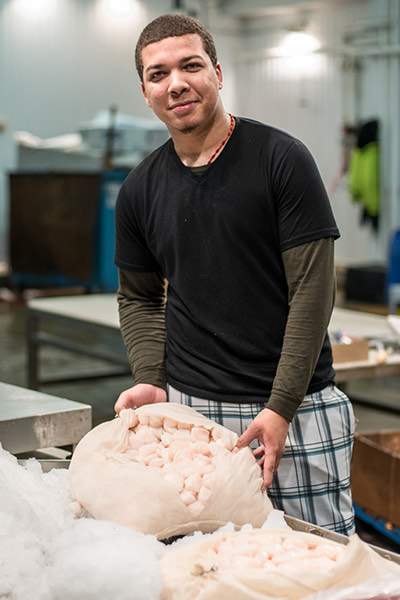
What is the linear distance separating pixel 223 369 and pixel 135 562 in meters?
0.77

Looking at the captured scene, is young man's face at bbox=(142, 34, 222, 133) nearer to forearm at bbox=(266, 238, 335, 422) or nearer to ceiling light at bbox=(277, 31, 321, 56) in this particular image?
forearm at bbox=(266, 238, 335, 422)

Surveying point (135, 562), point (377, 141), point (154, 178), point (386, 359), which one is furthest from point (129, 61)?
point (135, 562)

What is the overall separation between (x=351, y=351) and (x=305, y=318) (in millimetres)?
2406

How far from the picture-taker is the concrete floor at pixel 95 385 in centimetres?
611

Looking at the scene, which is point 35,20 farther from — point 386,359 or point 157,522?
point 157,522

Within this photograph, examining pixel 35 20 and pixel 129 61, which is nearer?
pixel 35 20

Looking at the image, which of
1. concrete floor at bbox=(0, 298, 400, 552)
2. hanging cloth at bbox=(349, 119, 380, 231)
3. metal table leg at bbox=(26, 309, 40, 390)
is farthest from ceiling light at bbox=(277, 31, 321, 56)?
metal table leg at bbox=(26, 309, 40, 390)

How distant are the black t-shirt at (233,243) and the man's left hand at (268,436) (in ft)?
0.71

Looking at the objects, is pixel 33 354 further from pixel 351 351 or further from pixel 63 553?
pixel 63 553

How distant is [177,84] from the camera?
1.89 meters

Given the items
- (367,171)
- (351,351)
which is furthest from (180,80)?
(367,171)

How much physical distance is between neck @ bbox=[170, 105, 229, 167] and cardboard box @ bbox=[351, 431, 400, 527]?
6.47ft

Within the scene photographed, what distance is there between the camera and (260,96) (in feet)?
48.8

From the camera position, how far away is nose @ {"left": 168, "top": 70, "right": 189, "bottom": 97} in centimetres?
189
